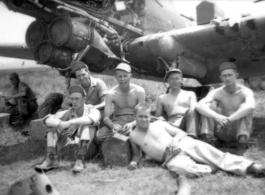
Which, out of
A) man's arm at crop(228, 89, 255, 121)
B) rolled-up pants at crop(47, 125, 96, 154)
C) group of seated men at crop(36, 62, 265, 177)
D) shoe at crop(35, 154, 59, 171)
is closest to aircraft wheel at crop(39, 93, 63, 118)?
group of seated men at crop(36, 62, 265, 177)

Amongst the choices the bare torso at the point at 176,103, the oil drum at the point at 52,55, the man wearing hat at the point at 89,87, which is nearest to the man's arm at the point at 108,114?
the man wearing hat at the point at 89,87

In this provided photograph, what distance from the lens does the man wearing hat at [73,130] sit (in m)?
3.23

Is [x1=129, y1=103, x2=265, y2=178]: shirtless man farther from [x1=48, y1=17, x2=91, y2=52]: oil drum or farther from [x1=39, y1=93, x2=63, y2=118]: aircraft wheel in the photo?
[x1=39, y1=93, x2=63, y2=118]: aircraft wheel

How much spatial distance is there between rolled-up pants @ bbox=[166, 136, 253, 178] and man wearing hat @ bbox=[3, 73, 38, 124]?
15.0 feet

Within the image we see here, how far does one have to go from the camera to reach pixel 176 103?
3.76m

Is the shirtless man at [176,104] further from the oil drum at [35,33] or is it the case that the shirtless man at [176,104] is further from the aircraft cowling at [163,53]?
the oil drum at [35,33]

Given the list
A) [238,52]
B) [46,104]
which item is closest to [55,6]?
[46,104]

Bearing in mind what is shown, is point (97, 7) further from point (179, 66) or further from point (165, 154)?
point (165, 154)

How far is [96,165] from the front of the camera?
3.29m

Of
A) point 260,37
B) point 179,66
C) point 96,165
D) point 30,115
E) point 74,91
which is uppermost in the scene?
point 260,37

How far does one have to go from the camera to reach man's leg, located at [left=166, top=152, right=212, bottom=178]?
260cm

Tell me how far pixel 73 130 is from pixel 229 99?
2.12 meters

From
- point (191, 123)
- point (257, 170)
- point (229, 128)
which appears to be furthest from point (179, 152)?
point (229, 128)

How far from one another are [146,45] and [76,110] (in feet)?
8.43
